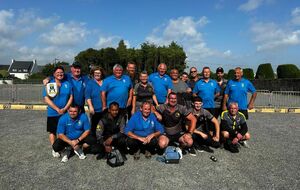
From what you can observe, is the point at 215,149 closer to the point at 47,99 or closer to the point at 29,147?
the point at 47,99

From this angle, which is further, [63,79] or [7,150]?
[7,150]

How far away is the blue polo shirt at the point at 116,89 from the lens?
618cm

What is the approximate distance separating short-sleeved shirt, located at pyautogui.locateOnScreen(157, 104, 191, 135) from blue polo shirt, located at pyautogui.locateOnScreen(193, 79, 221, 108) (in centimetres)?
81

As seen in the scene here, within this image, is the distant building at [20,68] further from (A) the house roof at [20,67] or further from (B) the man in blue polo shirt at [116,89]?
(B) the man in blue polo shirt at [116,89]

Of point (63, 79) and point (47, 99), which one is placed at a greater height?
point (63, 79)

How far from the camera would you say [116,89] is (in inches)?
243

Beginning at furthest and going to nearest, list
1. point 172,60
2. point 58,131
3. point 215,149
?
point 172,60 < point 215,149 < point 58,131

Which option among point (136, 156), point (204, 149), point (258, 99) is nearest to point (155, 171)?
point (136, 156)

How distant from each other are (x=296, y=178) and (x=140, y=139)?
9.46 ft

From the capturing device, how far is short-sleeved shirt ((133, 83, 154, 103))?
20.9 ft

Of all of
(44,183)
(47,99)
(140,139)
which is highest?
(47,99)

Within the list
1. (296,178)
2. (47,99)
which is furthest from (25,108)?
(296,178)

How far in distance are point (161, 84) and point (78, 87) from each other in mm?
1910

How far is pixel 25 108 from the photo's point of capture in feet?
47.4
